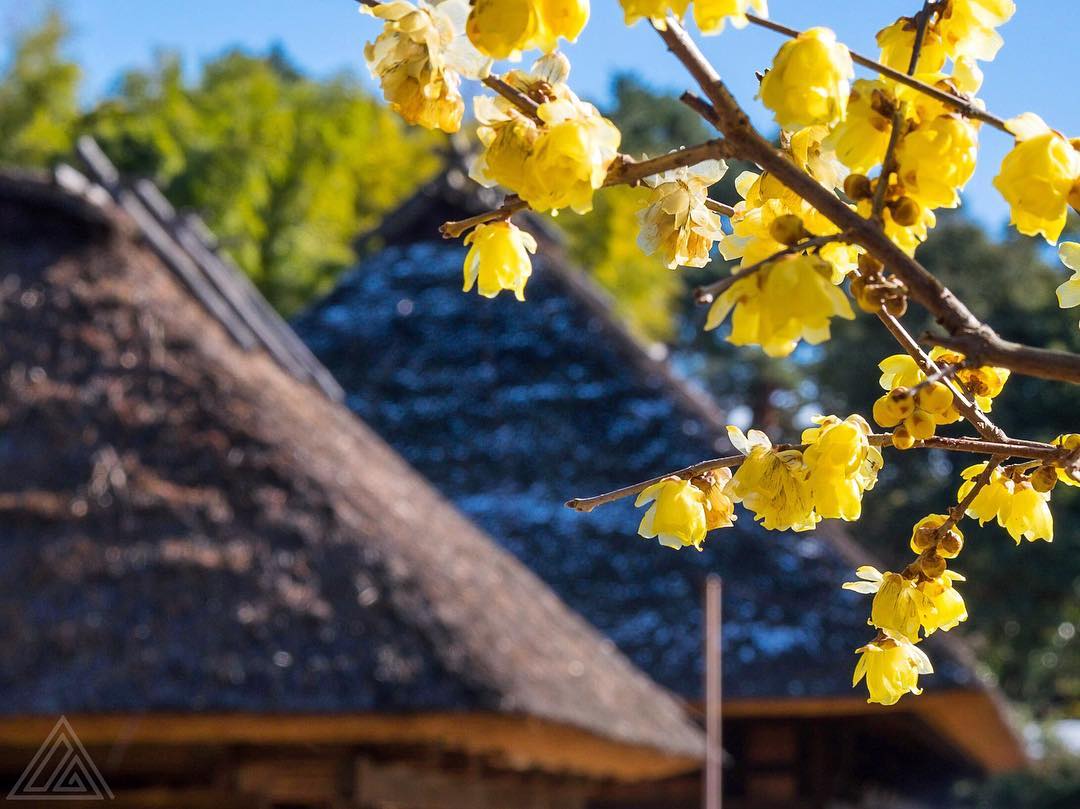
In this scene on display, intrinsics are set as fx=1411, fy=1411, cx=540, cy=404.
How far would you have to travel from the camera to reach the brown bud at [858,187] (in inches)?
30.3

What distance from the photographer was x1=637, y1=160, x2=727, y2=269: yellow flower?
940 mm

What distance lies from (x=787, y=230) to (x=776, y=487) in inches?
7.7

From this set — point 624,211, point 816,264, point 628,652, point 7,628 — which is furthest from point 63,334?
point 624,211

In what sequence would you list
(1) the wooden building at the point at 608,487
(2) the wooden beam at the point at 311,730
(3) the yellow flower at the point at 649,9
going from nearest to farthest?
1. (3) the yellow flower at the point at 649,9
2. (2) the wooden beam at the point at 311,730
3. (1) the wooden building at the point at 608,487

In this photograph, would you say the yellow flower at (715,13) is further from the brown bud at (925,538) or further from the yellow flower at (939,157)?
the brown bud at (925,538)

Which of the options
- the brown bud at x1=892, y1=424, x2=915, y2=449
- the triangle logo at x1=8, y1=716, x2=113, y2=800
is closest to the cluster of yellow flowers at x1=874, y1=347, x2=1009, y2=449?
the brown bud at x1=892, y1=424, x2=915, y2=449

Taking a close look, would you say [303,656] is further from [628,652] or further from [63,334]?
[628,652]

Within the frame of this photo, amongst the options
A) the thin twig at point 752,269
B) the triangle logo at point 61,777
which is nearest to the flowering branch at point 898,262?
the thin twig at point 752,269

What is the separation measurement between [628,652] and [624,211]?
1180 centimetres

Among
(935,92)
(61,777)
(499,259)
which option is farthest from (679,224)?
(61,777)

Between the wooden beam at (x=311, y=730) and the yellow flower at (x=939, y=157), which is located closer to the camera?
the yellow flower at (x=939, y=157)

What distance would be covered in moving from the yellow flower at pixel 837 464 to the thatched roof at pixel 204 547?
2.43 metres

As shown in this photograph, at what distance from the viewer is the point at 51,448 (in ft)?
12.0

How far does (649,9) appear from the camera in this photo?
0.72 m
